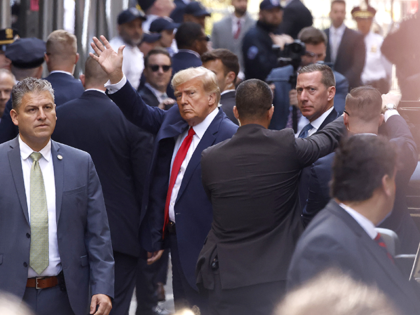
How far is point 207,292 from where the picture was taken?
3.52m

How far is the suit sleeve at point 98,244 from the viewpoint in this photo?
131 inches

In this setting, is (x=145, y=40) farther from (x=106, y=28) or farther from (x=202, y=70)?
(x=202, y=70)

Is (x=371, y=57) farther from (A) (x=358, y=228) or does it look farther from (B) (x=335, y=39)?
(A) (x=358, y=228)

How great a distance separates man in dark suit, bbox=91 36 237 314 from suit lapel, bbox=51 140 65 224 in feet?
2.32

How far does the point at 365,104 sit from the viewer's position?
10.7 ft

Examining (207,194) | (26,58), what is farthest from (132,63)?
(207,194)

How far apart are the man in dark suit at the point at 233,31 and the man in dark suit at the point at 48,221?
4.92m

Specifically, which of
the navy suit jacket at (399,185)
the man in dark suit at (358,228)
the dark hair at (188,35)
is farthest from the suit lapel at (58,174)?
the dark hair at (188,35)

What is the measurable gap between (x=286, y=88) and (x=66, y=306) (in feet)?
10.8

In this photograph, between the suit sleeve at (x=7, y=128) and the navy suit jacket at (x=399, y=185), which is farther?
the suit sleeve at (x=7, y=128)

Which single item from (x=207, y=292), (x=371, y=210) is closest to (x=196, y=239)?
(x=207, y=292)

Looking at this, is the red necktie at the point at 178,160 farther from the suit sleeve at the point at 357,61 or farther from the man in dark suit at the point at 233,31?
the man in dark suit at the point at 233,31

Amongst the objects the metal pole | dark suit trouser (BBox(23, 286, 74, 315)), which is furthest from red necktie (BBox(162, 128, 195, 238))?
the metal pole

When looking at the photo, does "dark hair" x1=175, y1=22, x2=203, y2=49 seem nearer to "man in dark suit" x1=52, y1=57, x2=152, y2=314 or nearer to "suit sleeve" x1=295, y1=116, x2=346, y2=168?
"man in dark suit" x1=52, y1=57, x2=152, y2=314
